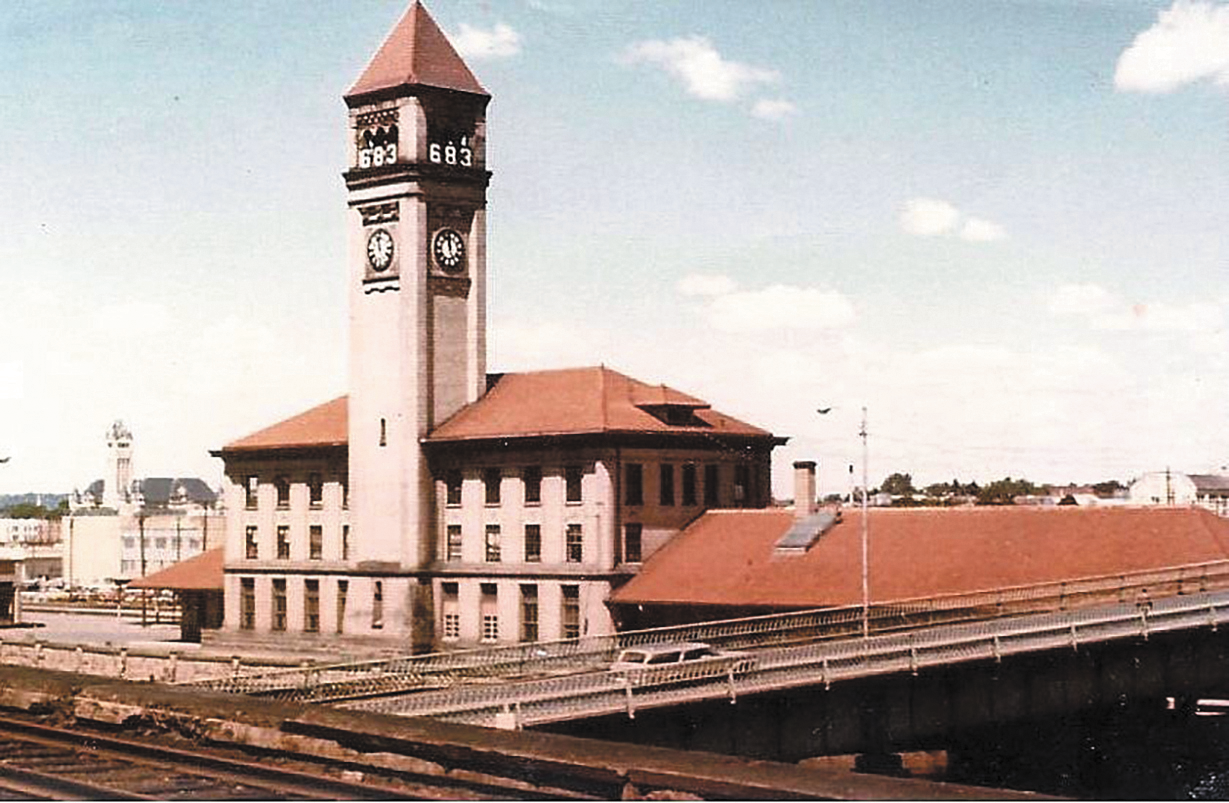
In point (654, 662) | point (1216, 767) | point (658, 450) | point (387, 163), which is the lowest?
point (1216, 767)

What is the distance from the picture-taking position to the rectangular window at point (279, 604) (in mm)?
94375

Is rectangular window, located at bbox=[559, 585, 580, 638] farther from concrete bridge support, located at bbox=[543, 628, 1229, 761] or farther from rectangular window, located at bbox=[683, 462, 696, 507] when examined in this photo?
concrete bridge support, located at bbox=[543, 628, 1229, 761]

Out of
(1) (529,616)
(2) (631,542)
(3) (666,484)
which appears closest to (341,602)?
(1) (529,616)

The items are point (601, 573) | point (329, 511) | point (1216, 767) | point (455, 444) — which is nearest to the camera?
point (1216, 767)

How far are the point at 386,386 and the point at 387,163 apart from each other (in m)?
10.8

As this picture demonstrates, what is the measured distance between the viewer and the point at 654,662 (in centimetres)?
4809

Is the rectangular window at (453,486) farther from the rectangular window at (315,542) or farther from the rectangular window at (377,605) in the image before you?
the rectangular window at (315,542)

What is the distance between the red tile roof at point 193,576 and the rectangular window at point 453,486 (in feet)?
67.6

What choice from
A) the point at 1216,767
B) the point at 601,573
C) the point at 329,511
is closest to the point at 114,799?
the point at 1216,767

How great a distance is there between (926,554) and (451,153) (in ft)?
102

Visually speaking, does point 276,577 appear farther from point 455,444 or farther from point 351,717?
point 351,717

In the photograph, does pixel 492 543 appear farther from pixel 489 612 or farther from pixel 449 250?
pixel 449 250

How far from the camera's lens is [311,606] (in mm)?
92250

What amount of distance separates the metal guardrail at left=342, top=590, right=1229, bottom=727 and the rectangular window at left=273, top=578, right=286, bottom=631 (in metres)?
46.7
